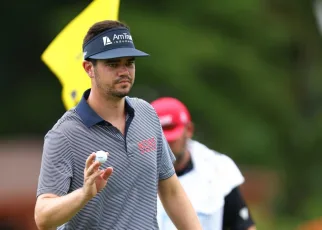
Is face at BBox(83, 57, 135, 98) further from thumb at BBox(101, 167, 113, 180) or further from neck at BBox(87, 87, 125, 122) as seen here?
thumb at BBox(101, 167, 113, 180)

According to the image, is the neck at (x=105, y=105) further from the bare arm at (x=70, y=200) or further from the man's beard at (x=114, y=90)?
the bare arm at (x=70, y=200)

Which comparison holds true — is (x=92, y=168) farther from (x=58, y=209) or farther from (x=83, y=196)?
(x=58, y=209)

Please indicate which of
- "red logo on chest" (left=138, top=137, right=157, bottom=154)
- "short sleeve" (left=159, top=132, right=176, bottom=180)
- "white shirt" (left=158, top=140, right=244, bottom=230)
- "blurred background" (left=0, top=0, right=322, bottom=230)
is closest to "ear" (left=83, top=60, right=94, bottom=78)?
"red logo on chest" (left=138, top=137, right=157, bottom=154)

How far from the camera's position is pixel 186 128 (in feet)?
26.5

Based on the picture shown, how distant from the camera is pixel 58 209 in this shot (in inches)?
235

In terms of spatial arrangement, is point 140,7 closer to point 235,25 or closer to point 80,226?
point 235,25

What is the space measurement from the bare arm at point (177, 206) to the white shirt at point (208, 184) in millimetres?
1032

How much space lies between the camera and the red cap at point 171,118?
313 inches

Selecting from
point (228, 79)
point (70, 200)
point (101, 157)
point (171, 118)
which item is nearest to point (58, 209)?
point (70, 200)

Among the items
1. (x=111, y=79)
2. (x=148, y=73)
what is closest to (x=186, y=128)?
(x=111, y=79)

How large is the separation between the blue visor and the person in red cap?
167cm

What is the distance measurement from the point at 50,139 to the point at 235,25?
552 inches

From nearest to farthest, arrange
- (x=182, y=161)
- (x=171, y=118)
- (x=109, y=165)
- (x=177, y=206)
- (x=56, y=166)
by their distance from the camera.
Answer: (x=56, y=166), (x=109, y=165), (x=177, y=206), (x=182, y=161), (x=171, y=118)

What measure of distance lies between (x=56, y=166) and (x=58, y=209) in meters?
0.24
